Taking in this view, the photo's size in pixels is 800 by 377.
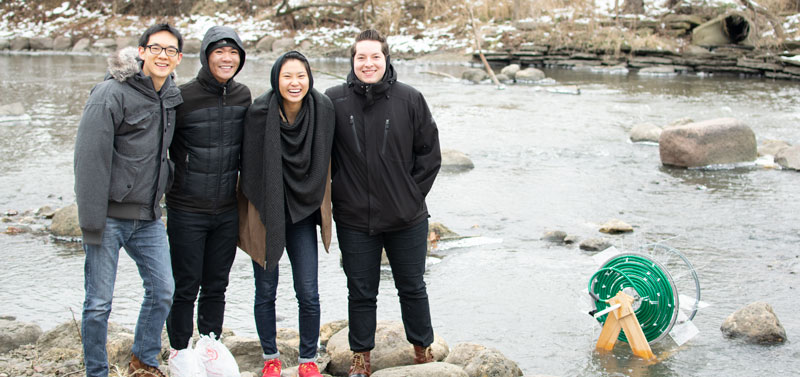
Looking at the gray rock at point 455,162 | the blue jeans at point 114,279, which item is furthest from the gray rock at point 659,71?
the blue jeans at point 114,279

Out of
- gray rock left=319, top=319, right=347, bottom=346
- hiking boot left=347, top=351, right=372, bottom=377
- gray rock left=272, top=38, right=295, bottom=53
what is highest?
gray rock left=272, top=38, right=295, bottom=53

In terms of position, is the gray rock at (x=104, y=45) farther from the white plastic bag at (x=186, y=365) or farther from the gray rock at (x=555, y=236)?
the white plastic bag at (x=186, y=365)

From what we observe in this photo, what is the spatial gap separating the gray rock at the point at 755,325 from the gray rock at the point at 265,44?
32069 millimetres

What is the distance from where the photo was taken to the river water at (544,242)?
569 cm

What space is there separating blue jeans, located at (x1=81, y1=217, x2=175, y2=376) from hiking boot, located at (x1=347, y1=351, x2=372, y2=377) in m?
1.01

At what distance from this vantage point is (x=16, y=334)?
5.07m

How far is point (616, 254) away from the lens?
17.6 feet

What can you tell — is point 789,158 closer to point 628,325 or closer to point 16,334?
point 628,325

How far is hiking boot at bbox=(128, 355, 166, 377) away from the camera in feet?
12.7

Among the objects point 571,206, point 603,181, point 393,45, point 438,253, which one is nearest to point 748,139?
point 603,181

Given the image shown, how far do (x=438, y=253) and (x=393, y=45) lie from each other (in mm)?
27880

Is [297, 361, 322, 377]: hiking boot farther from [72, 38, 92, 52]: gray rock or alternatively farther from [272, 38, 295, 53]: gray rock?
[72, 38, 92, 52]: gray rock

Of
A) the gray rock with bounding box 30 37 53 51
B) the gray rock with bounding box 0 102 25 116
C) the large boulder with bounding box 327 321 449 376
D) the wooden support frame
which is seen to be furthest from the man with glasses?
the gray rock with bounding box 30 37 53 51

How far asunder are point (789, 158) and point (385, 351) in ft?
31.3
